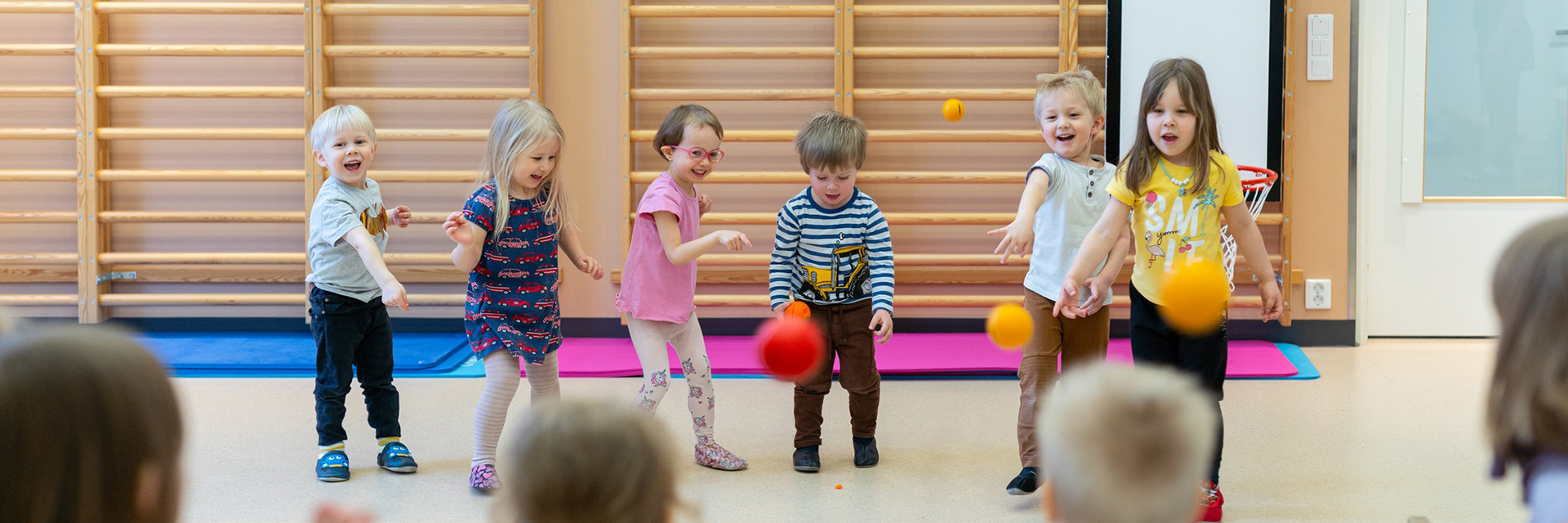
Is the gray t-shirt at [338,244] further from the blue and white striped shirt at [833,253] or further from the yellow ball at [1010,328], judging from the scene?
the yellow ball at [1010,328]

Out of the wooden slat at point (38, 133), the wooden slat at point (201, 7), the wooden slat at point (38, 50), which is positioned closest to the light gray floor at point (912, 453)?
the wooden slat at point (38, 133)

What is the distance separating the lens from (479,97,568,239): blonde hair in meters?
3.20

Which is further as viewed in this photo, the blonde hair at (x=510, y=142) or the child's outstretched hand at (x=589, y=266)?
the child's outstretched hand at (x=589, y=266)

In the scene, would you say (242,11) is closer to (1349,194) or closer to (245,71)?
(245,71)

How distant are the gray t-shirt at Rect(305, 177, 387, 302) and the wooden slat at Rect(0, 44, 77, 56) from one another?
293cm

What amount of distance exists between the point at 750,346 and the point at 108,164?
3096 mm

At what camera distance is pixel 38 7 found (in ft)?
18.1

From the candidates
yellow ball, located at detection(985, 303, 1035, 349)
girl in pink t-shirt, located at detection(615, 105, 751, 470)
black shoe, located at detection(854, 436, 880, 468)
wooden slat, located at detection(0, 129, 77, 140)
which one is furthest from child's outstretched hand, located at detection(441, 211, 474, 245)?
wooden slat, located at detection(0, 129, 77, 140)

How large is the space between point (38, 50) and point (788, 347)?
433 centimetres

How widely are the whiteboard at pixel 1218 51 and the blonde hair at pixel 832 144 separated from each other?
2.27 meters

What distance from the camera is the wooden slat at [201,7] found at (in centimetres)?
544

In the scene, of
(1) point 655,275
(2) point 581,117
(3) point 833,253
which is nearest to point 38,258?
(2) point 581,117

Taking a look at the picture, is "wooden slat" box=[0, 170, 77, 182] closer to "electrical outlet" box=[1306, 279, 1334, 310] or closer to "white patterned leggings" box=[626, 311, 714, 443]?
"white patterned leggings" box=[626, 311, 714, 443]

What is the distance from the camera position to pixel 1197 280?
109 inches
